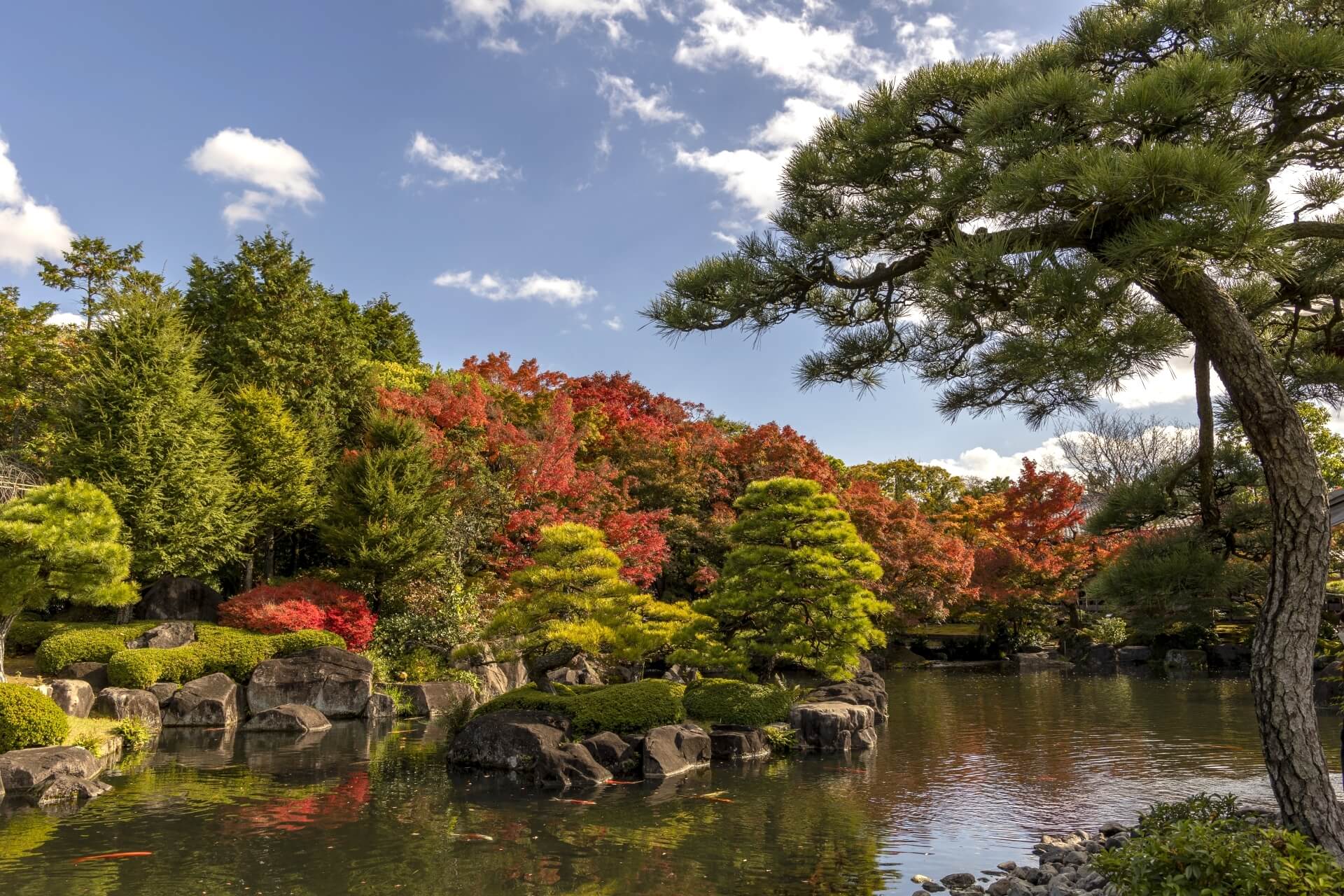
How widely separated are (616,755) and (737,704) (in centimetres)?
250

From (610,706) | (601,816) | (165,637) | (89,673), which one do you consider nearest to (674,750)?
(610,706)

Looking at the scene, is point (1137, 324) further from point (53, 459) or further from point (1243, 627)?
point (1243, 627)

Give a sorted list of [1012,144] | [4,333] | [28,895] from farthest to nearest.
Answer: [4,333] < [28,895] < [1012,144]

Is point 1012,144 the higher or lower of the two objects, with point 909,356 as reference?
higher

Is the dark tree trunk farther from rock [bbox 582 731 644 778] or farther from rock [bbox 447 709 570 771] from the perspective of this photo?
rock [bbox 447 709 570 771]

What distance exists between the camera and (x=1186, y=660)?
22.5m

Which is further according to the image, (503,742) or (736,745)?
(736,745)

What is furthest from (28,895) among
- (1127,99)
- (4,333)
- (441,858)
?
(4,333)

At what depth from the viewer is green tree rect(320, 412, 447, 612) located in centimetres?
1784

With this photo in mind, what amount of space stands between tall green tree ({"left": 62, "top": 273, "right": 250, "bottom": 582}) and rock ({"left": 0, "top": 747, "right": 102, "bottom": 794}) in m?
8.37

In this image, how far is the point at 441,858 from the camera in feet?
21.8

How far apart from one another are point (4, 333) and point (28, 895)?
66.4ft

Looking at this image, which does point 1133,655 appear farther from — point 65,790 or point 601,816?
point 65,790

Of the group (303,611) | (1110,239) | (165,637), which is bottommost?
(165,637)
